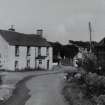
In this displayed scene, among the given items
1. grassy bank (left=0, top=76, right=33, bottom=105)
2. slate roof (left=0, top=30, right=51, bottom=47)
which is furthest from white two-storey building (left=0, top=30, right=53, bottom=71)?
grassy bank (left=0, top=76, right=33, bottom=105)

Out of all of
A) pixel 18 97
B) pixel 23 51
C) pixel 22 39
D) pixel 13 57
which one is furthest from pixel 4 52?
pixel 18 97

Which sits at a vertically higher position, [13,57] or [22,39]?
[22,39]

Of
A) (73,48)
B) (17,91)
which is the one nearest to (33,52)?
(17,91)

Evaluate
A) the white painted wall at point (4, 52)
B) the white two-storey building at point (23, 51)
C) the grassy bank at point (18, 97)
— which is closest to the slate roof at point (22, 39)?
the white two-storey building at point (23, 51)

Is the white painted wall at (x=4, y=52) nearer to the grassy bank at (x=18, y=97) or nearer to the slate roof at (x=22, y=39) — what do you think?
the slate roof at (x=22, y=39)

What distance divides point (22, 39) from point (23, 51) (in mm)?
3233

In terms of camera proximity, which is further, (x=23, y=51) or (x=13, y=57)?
(x=23, y=51)

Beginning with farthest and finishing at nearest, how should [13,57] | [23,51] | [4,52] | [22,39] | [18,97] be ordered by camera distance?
[22,39], [23,51], [4,52], [13,57], [18,97]

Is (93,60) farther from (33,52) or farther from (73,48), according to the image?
(73,48)

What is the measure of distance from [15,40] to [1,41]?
8.87ft

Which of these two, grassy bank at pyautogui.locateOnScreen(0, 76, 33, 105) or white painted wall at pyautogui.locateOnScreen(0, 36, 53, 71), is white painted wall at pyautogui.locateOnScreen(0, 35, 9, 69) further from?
grassy bank at pyautogui.locateOnScreen(0, 76, 33, 105)

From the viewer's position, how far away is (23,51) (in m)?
60.4

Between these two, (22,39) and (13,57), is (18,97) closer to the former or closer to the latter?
(13,57)

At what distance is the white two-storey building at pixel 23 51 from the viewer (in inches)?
2295
